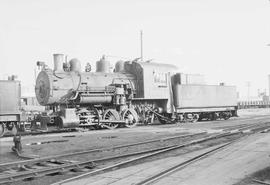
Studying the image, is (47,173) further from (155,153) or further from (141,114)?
(141,114)

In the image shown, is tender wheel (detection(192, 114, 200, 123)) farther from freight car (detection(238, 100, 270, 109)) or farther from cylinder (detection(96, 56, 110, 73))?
freight car (detection(238, 100, 270, 109))

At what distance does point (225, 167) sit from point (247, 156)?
174 centimetres

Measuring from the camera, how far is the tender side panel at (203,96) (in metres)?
24.4

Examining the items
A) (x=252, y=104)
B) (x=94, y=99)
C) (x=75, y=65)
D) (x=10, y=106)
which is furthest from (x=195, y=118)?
(x=252, y=104)

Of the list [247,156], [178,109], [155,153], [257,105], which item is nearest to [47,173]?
[155,153]

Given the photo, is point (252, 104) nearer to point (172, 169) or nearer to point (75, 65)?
point (75, 65)

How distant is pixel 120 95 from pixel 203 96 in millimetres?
7544

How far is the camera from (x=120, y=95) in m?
21.2

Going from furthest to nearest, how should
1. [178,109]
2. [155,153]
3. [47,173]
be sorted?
1. [178,109]
2. [155,153]
3. [47,173]

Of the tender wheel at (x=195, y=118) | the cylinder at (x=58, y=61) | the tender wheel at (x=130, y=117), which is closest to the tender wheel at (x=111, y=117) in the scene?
the tender wheel at (x=130, y=117)

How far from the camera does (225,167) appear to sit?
8.34 metres

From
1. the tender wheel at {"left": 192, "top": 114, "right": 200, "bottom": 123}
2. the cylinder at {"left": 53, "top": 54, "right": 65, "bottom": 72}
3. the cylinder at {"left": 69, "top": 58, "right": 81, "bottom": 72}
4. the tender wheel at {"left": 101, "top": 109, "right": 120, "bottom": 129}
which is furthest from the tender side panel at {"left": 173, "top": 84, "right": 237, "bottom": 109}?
the cylinder at {"left": 53, "top": 54, "right": 65, "bottom": 72}

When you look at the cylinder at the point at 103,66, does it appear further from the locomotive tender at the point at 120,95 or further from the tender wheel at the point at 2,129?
the tender wheel at the point at 2,129

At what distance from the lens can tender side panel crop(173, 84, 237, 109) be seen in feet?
80.2
